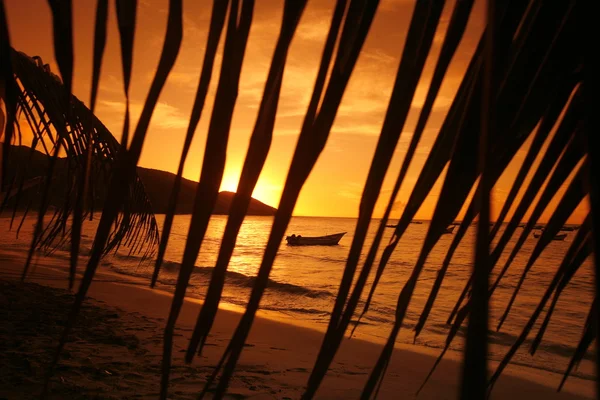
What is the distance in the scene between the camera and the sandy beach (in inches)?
109

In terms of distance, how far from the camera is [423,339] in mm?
7277

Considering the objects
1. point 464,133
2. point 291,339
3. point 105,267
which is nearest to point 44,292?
point 291,339

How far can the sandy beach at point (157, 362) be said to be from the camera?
9.10 feet

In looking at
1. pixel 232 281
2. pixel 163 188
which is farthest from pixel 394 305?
pixel 163 188

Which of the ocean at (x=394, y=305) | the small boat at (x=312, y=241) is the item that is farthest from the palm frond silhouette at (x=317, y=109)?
the small boat at (x=312, y=241)

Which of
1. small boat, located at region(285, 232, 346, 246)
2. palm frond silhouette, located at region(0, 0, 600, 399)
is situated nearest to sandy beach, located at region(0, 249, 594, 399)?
palm frond silhouette, located at region(0, 0, 600, 399)

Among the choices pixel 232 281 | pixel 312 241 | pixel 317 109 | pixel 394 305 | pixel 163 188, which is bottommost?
pixel 232 281

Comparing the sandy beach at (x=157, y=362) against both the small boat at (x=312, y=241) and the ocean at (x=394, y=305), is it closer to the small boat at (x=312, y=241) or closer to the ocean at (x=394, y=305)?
the ocean at (x=394, y=305)

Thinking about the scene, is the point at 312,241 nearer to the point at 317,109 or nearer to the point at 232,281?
the point at 232,281

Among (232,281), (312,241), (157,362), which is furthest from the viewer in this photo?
(312,241)

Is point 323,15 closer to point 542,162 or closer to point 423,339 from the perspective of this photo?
point 542,162

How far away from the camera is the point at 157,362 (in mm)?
3453

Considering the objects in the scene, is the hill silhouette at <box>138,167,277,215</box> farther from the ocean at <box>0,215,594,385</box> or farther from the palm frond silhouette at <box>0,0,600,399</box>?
the ocean at <box>0,215,594,385</box>

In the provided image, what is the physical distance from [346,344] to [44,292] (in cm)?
391
